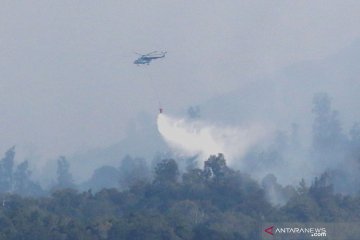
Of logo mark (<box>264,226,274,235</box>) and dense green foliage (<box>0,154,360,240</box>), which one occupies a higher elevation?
dense green foliage (<box>0,154,360,240</box>)

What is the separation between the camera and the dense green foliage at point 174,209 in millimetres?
80125

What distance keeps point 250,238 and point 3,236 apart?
14170 millimetres

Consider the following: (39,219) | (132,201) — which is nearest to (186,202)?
(132,201)

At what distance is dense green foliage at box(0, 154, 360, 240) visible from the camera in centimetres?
8012

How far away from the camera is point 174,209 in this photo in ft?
292

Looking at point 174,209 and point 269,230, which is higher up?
point 174,209

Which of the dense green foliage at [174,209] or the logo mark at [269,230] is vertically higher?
the dense green foliage at [174,209]

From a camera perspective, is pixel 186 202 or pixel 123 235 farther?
pixel 186 202

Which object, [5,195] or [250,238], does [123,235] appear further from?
[5,195]

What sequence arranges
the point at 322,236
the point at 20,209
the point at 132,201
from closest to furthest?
1. the point at 322,236
2. the point at 20,209
3. the point at 132,201

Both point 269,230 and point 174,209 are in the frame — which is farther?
point 174,209

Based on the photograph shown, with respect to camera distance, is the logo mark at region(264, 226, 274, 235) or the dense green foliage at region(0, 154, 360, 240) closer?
the logo mark at region(264, 226, 274, 235)

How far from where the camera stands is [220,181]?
98688mm

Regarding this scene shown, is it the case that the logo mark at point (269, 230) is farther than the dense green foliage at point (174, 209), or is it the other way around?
the dense green foliage at point (174, 209)
